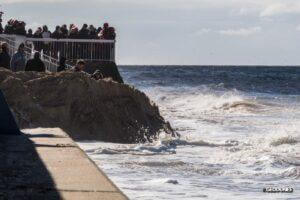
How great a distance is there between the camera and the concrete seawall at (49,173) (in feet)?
16.7

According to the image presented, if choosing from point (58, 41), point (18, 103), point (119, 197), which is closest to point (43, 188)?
point (119, 197)

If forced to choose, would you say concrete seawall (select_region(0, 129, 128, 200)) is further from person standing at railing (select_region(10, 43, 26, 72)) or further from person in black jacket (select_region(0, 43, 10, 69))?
person standing at railing (select_region(10, 43, 26, 72))

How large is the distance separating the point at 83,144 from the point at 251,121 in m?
14.4

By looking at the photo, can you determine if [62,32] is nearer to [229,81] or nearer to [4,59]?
[4,59]

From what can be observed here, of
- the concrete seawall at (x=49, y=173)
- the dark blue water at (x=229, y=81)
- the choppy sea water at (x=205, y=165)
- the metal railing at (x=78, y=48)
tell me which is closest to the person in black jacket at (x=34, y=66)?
the choppy sea water at (x=205, y=165)

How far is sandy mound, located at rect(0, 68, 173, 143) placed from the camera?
16.2 m

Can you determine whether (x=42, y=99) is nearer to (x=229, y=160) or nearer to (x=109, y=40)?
(x=229, y=160)

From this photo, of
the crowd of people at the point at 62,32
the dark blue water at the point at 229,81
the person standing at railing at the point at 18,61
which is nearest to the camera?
the person standing at railing at the point at 18,61

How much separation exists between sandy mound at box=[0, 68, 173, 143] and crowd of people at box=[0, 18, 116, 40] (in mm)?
10871

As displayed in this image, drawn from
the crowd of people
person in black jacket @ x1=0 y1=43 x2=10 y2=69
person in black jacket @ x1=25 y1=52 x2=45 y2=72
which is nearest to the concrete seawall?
person in black jacket @ x1=25 y1=52 x2=45 y2=72

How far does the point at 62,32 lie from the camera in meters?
29.2

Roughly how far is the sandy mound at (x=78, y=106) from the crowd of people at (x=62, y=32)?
10.9m

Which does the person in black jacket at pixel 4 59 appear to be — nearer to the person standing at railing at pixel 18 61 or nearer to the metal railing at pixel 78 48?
the person standing at railing at pixel 18 61

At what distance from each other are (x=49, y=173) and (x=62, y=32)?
2360 centimetres
